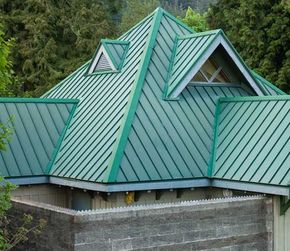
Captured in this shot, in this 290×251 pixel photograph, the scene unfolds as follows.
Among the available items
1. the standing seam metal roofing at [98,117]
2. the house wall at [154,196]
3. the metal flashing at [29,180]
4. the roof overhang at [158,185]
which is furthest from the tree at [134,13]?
the house wall at [154,196]

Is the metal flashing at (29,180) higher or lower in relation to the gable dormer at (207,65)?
lower

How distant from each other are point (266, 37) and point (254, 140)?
51.0 ft

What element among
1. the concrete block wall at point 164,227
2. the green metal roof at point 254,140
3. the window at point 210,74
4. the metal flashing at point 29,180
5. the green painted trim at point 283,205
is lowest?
the concrete block wall at point 164,227

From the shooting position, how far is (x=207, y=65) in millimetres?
15211

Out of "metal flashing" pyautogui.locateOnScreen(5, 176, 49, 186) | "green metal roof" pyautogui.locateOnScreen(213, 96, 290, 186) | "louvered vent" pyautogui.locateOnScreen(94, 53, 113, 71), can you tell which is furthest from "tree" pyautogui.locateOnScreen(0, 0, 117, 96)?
"green metal roof" pyautogui.locateOnScreen(213, 96, 290, 186)

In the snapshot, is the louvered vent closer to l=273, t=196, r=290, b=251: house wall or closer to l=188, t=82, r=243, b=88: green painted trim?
l=188, t=82, r=243, b=88: green painted trim

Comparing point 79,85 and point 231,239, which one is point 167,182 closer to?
point 231,239

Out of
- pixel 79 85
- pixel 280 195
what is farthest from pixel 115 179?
pixel 79 85

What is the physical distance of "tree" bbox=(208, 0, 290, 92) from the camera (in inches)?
1056

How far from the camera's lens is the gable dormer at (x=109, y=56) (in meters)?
15.2

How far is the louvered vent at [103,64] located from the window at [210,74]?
2233mm

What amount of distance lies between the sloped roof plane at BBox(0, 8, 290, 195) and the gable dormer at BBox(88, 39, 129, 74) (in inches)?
1.1

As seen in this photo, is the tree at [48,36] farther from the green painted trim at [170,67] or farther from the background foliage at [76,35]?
the green painted trim at [170,67]

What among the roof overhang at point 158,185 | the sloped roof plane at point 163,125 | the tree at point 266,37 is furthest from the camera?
the tree at point 266,37
